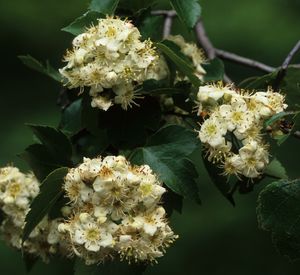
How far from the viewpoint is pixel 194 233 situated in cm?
440

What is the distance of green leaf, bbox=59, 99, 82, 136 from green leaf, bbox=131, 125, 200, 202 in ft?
0.94

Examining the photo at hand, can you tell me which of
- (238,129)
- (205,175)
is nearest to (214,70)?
(238,129)

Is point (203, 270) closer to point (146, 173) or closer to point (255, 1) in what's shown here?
point (255, 1)

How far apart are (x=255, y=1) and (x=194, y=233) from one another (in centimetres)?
124

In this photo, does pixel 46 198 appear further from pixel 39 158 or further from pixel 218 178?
pixel 218 178

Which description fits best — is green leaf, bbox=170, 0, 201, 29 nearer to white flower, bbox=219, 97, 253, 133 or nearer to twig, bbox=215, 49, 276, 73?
white flower, bbox=219, 97, 253, 133

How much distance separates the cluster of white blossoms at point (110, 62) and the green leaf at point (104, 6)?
71mm

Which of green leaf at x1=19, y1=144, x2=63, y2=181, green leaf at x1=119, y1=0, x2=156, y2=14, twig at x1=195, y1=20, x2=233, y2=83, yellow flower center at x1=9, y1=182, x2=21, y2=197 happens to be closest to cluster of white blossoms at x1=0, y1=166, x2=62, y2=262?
yellow flower center at x1=9, y1=182, x2=21, y2=197

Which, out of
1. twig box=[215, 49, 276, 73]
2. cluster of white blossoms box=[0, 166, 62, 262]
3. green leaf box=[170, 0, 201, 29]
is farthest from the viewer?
twig box=[215, 49, 276, 73]

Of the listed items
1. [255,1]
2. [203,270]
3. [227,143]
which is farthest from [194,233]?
[227,143]

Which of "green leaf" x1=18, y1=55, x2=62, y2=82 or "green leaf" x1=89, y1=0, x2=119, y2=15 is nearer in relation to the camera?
"green leaf" x1=89, y1=0, x2=119, y2=15

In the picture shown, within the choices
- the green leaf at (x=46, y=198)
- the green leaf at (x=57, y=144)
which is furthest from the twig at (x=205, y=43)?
the green leaf at (x=46, y=198)

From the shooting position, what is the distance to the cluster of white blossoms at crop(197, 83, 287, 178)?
1.96 m

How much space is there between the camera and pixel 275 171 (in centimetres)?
219
